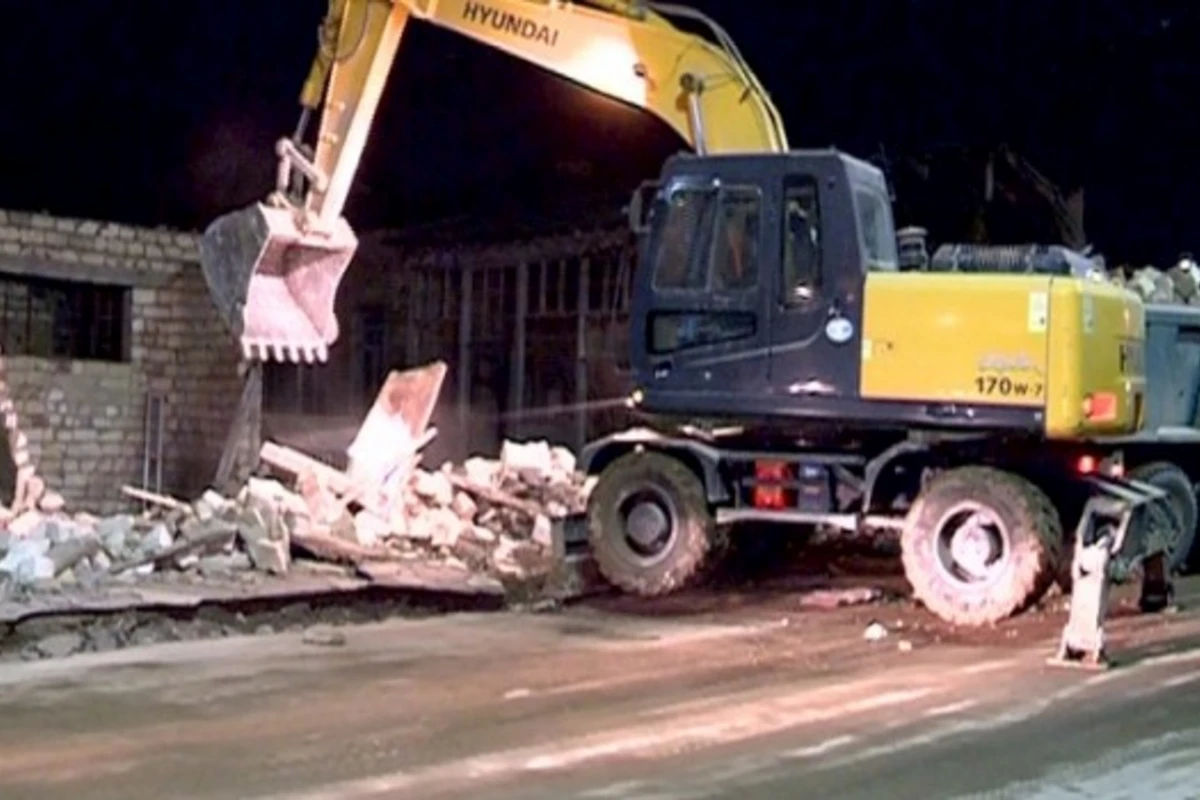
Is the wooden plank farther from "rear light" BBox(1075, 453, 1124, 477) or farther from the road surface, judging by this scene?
"rear light" BBox(1075, 453, 1124, 477)

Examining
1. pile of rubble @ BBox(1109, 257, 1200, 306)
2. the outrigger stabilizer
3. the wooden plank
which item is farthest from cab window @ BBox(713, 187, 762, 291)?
the wooden plank

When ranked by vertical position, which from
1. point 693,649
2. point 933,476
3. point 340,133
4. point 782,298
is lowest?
point 693,649

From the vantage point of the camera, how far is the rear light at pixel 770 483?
46.4 feet

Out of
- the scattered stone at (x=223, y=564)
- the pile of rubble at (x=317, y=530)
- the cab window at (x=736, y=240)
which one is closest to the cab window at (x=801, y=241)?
the cab window at (x=736, y=240)

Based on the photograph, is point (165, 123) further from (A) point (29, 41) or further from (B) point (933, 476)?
(B) point (933, 476)

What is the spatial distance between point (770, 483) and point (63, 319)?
990 centimetres

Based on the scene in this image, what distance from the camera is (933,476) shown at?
13703mm

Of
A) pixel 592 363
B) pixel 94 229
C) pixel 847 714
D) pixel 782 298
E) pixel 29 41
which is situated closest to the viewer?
pixel 847 714

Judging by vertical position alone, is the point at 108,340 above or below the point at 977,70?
below

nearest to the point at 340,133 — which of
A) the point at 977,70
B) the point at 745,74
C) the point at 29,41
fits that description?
the point at 745,74

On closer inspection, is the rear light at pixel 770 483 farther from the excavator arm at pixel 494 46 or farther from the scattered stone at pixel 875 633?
the excavator arm at pixel 494 46

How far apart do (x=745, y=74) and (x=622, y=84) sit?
3.29 ft

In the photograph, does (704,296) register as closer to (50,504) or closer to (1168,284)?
(1168,284)

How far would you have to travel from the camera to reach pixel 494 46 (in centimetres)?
1523
